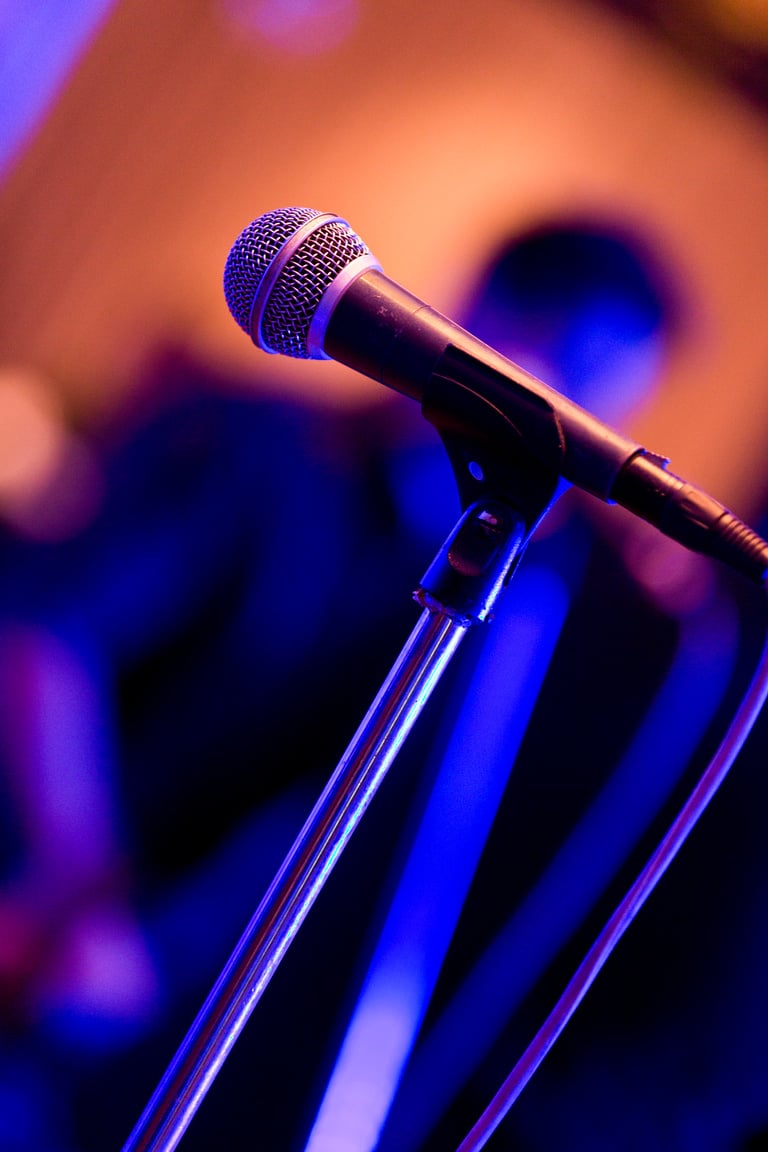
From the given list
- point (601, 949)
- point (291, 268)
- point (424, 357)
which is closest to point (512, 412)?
point (424, 357)

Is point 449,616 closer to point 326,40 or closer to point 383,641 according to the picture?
point 383,641

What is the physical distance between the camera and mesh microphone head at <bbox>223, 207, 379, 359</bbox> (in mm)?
557

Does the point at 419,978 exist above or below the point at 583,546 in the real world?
below

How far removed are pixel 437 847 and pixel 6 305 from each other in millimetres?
787

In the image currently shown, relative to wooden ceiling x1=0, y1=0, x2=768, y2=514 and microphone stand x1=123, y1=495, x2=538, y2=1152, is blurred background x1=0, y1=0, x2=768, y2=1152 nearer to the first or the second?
wooden ceiling x1=0, y1=0, x2=768, y2=514

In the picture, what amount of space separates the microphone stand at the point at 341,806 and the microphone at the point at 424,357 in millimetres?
51

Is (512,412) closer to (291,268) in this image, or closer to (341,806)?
(291,268)

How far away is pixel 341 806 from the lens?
52 cm

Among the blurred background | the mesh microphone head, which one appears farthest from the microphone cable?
the mesh microphone head

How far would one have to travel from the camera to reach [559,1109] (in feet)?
2.70

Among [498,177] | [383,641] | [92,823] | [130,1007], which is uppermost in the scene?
[498,177]

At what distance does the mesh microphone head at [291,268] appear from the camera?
557 mm

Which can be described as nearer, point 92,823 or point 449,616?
point 449,616

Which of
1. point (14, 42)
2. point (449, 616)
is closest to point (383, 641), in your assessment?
point (449, 616)
